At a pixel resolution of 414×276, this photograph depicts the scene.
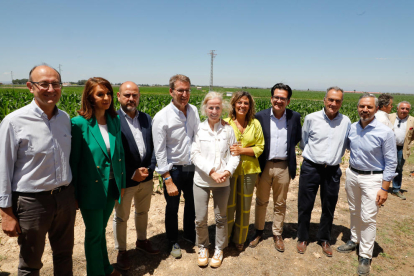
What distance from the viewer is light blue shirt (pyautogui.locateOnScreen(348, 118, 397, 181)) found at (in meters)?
3.21

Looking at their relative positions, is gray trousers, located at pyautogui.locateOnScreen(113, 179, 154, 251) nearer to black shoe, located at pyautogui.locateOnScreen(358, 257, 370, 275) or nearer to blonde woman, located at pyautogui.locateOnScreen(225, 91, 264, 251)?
blonde woman, located at pyautogui.locateOnScreen(225, 91, 264, 251)

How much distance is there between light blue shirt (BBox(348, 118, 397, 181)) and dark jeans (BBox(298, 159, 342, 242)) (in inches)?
13.7

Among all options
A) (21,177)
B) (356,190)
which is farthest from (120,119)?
(356,190)

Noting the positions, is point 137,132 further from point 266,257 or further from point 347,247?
point 347,247

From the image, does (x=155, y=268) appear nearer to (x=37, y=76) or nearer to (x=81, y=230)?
(x=81, y=230)

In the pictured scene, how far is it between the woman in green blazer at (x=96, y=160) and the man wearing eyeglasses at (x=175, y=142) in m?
0.54

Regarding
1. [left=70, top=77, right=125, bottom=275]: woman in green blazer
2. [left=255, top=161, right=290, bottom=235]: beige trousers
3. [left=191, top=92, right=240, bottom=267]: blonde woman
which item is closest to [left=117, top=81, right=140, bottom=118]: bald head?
[left=70, top=77, right=125, bottom=275]: woman in green blazer

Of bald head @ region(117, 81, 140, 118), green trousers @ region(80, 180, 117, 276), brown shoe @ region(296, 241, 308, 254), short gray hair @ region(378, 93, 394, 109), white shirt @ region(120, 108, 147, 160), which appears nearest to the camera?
green trousers @ region(80, 180, 117, 276)

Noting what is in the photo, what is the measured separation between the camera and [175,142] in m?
3.27

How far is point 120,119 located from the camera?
2.99 m

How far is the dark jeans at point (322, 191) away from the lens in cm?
364

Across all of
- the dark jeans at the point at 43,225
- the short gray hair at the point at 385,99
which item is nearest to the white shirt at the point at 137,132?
the dark jeans at the point at 43,225

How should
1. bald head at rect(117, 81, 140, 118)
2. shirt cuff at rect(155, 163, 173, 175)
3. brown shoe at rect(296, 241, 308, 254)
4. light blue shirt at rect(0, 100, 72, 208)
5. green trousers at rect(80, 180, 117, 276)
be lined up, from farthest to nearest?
brown shoe at rect(296, 241, 308, 254) → shirt cuff at rect(155, 163, 173, 175) → bald head at rect(117, 81, 140, 118) → green trousers at rect(80, 180, 117, 276) → light blue shirt at rect(0, 100, 72, 208)

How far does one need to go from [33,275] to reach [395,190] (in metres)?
7.32
